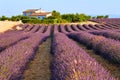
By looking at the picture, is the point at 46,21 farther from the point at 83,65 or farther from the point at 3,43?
the point at 83,65

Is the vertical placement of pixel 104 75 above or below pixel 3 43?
above

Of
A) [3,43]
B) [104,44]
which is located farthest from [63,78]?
[3,43]

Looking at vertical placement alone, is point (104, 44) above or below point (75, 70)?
below

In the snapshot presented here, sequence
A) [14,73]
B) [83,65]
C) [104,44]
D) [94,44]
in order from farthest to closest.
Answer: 1. [94,44]
2. [104,44]
3. [14,73]
4. [83,65]

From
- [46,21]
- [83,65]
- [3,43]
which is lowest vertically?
[46,21]

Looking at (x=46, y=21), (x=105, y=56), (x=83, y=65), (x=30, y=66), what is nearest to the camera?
(x=83, y=65)

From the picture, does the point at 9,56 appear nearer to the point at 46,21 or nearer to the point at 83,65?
the point at 83,65

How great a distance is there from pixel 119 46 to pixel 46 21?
150ft

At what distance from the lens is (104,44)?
32.2ft

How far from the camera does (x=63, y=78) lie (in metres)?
4.06

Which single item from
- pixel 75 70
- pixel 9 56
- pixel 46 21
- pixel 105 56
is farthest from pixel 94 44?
pixel 46 21

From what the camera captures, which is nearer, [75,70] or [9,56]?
[75,70]

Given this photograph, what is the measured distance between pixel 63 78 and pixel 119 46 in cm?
471

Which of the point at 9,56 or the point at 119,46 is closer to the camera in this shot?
the point at 9,56
